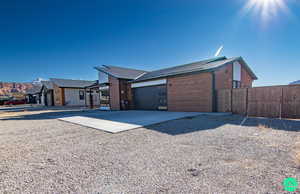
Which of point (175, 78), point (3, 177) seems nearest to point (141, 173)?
point (3, 177)

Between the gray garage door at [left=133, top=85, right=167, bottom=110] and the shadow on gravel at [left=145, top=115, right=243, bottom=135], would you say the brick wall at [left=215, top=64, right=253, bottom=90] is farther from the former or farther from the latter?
the gray garage door at [left=133, top=85, right=167, bottom=110]

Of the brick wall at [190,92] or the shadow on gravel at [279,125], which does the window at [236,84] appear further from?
the shadow on gravel at [279,125]

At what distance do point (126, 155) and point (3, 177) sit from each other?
2.09 meters

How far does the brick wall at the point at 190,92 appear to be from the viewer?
930cm

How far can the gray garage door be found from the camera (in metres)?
12.1

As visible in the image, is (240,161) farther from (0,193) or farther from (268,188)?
(0,193)

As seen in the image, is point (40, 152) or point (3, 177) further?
point (40, 152)

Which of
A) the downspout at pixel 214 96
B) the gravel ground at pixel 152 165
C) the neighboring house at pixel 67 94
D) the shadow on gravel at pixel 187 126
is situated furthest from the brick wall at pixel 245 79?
the neighboring house at pixel 67 94

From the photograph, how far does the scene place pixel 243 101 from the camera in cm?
845

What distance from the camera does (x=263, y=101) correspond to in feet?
25.6

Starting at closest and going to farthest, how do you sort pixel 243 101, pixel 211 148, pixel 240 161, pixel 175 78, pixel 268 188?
1. pixel 268 188
2. pixel 240 161
3. pixel 211 148
4. pixel 243 101
5. pixel 175 78

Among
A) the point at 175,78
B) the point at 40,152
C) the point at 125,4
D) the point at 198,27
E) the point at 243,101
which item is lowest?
the point at 40,152

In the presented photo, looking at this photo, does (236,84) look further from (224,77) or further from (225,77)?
(224,77)

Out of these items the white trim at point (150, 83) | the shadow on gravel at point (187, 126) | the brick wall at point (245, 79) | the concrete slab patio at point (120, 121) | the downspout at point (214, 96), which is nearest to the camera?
the shadow on gravel at point (187, 126)
